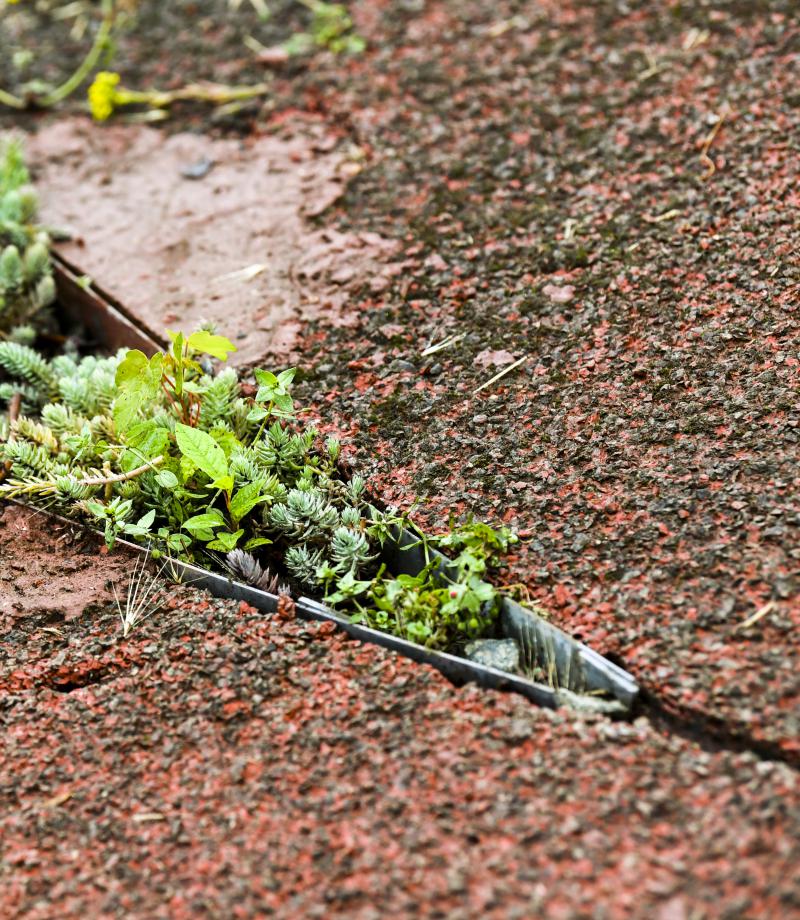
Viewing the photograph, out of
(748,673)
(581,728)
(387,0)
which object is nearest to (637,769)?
(581,728)

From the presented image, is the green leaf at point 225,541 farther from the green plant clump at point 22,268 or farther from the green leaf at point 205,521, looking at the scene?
the green plant clump at point 22,268

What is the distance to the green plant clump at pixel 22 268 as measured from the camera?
2.97 m

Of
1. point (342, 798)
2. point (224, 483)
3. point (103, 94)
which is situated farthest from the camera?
point (103, 94)

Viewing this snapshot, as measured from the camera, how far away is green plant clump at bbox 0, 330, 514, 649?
6.86ft

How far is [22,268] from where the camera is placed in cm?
302

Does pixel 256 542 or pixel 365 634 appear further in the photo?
pixel 256 542

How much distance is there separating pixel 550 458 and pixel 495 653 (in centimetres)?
49

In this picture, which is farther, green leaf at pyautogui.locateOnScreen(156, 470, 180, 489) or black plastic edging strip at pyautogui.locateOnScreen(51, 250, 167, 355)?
black plastic edging strip at pyautogui.locateOnScreen(51, 250, 167, 355)

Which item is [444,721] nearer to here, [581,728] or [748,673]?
[581,728]

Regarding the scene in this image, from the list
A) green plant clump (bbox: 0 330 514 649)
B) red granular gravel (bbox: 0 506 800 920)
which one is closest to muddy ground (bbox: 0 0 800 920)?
red granular gravel (bbox: 0 506 800 920)

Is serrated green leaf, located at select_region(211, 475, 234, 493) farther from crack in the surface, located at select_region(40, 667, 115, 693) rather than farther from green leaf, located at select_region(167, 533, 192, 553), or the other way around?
crack in the surface, located at select_region(40, 667, 115, 693)

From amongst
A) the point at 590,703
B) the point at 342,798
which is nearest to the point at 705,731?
the point at 590,703

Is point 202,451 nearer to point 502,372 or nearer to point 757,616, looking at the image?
point 502,372

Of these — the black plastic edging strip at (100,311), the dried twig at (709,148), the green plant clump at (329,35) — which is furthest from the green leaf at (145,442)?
the green plant clump at (329,35)
